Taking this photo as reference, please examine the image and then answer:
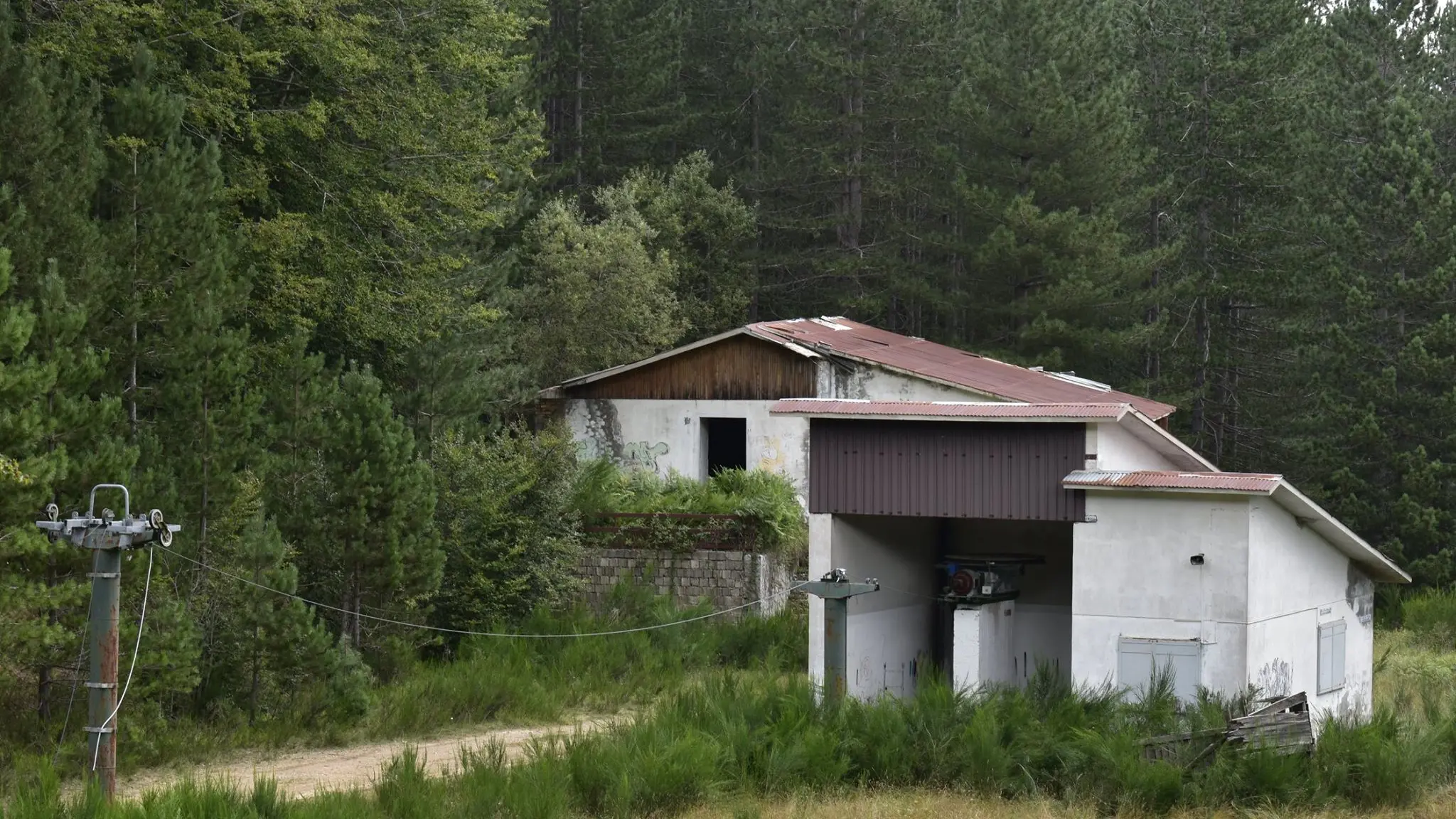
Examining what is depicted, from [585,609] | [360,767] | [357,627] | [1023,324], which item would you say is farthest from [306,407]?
[1023,324]

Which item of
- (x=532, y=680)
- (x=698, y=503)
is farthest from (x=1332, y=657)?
(x=698, y=503)

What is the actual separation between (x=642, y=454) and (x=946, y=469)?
1505 centimetres

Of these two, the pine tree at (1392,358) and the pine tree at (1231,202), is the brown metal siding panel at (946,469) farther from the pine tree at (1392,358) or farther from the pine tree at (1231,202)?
the pine tree at (1231,202)

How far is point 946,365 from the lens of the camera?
33500 mm

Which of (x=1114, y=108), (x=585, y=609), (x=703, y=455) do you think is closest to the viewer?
(x=585, y=609)

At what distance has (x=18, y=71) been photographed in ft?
54.4

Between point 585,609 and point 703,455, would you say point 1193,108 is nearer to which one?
point 703,455

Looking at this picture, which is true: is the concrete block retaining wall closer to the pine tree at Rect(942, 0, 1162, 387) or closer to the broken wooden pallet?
the broken wooden pallet

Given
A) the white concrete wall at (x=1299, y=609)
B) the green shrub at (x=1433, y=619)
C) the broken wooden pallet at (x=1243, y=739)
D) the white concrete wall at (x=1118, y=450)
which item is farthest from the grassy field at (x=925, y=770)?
the green shrub at (x=1433, y=619)

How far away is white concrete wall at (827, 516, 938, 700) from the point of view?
20.3m

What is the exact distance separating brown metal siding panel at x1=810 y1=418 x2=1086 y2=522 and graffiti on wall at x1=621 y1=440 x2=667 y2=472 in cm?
1371

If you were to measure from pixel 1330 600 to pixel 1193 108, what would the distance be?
2813cm

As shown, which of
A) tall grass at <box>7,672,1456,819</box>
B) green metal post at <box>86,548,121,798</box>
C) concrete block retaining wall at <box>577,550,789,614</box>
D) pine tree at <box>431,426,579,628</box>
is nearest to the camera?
green metal post at <box>86,548,121,798</box>

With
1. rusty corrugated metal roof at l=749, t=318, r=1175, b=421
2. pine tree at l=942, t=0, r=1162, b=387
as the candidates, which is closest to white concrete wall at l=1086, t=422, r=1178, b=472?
rusty corrugated metal roof at l=749, t=318, r=1175, b=421
